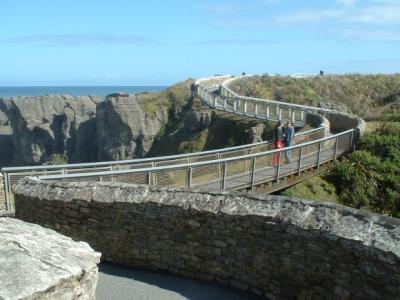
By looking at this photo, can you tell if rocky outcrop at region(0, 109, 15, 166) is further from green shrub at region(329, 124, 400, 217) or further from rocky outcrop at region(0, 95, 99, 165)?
green shrub at region(329, 124, 400, 217)

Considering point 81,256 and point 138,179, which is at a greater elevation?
point 81,256

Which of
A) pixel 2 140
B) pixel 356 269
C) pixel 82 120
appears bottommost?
pixel 2 140

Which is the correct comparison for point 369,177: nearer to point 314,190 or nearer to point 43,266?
point 314,190

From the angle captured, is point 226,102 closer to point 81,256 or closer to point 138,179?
point 138,179

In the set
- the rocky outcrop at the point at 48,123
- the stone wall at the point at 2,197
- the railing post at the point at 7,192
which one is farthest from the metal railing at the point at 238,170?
the rocky outcrop at the point at 48,123

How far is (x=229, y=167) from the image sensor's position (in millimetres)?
14578

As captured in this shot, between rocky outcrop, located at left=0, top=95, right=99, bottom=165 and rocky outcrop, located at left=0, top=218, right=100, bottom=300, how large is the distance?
62056mm

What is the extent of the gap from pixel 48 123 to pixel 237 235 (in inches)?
2604

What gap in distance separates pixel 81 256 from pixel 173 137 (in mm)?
35900

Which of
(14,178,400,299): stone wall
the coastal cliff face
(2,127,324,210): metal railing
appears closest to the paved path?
(14,178,400,299): stone wall

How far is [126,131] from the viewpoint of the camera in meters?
52.0

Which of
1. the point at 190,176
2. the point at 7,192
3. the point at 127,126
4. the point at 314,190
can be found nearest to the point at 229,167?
the point at 190,176

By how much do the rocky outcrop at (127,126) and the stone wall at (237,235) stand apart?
4189 centimetres

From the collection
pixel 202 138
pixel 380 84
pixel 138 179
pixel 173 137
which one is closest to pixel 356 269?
pixel 138 179
